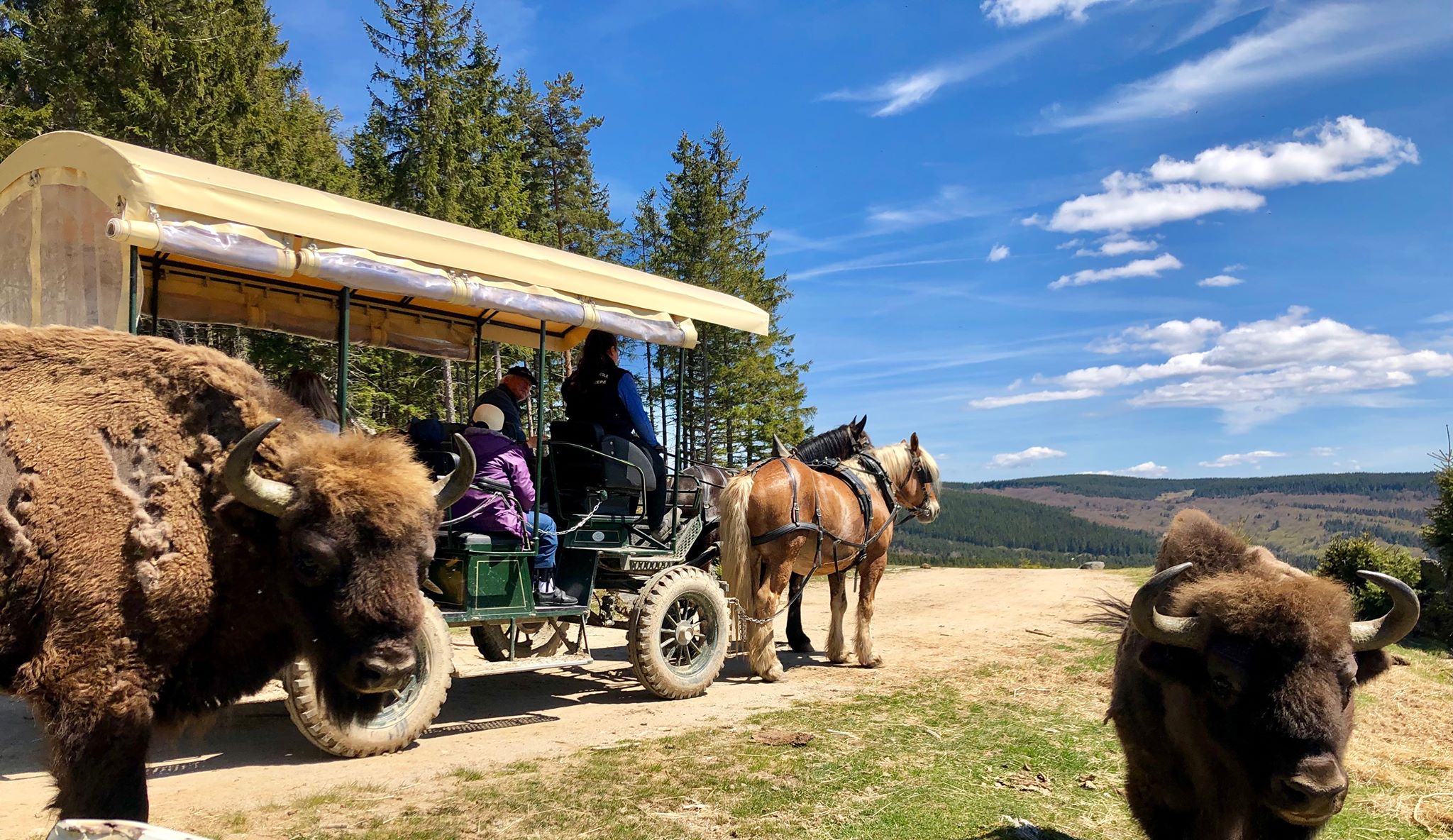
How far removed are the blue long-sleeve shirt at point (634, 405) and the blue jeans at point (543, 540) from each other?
3.95ft

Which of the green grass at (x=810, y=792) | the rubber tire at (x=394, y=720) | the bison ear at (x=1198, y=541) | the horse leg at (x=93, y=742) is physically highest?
the bison ear at (x=1198, y=541)

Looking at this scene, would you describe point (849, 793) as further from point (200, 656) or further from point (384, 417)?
point (384, 417)

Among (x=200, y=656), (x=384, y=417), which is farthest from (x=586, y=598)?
(x=384, y=417)

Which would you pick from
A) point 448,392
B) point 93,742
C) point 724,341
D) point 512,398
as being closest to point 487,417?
point 512,398

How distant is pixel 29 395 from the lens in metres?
3.29

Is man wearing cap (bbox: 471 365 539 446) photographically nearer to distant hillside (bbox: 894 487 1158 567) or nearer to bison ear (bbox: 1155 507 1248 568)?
bison ear (bbox: 1155 507 1248 568)

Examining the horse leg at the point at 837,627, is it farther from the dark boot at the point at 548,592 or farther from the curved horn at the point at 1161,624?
the curved horn at the point at 1161,624

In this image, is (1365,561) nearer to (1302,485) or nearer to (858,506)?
(858,506)

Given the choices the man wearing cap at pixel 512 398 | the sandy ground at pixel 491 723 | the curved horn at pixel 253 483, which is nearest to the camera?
the curved horn at pixel 253 483

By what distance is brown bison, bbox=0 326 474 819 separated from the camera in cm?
306

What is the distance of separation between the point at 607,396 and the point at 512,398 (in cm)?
86

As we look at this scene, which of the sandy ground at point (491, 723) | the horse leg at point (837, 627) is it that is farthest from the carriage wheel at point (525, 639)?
the horse leg at point (837, 627)

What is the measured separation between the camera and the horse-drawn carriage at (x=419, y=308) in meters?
5.08

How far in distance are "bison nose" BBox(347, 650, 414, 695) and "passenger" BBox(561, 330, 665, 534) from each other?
4.51 meters
